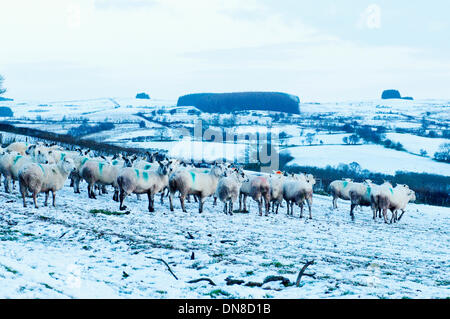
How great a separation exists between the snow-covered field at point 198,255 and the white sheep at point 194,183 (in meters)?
1.08

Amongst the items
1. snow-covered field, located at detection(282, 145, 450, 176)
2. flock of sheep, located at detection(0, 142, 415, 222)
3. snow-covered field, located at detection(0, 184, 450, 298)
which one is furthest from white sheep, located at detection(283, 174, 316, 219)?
snow-covered field, located at detection(282, 145, 450, 176)

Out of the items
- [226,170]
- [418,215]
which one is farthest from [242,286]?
[418,215]

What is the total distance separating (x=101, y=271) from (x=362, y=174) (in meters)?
75.5

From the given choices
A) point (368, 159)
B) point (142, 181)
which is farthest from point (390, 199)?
point (368, 159)

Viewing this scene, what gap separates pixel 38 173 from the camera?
682 inches

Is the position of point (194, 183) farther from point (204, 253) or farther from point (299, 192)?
point (204, 253)

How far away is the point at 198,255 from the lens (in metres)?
11.1

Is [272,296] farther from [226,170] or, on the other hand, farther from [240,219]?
[226,170]

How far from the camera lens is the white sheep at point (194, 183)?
65.3 ft

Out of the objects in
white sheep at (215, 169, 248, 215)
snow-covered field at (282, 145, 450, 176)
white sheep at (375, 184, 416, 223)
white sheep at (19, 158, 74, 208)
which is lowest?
snow-covered field at (282, 145, 450, 176)

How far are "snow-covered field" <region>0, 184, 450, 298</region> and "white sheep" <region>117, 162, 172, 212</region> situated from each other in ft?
2.39

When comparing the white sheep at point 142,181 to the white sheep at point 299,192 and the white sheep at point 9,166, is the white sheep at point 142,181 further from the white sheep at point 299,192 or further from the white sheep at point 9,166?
the white sheep at point 299,192

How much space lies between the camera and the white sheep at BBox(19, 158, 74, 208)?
17.1 meters

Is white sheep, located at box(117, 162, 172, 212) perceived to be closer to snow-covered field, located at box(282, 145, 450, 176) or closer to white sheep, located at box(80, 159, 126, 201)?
white sheep, located at box(80, 159, 126, 201)
